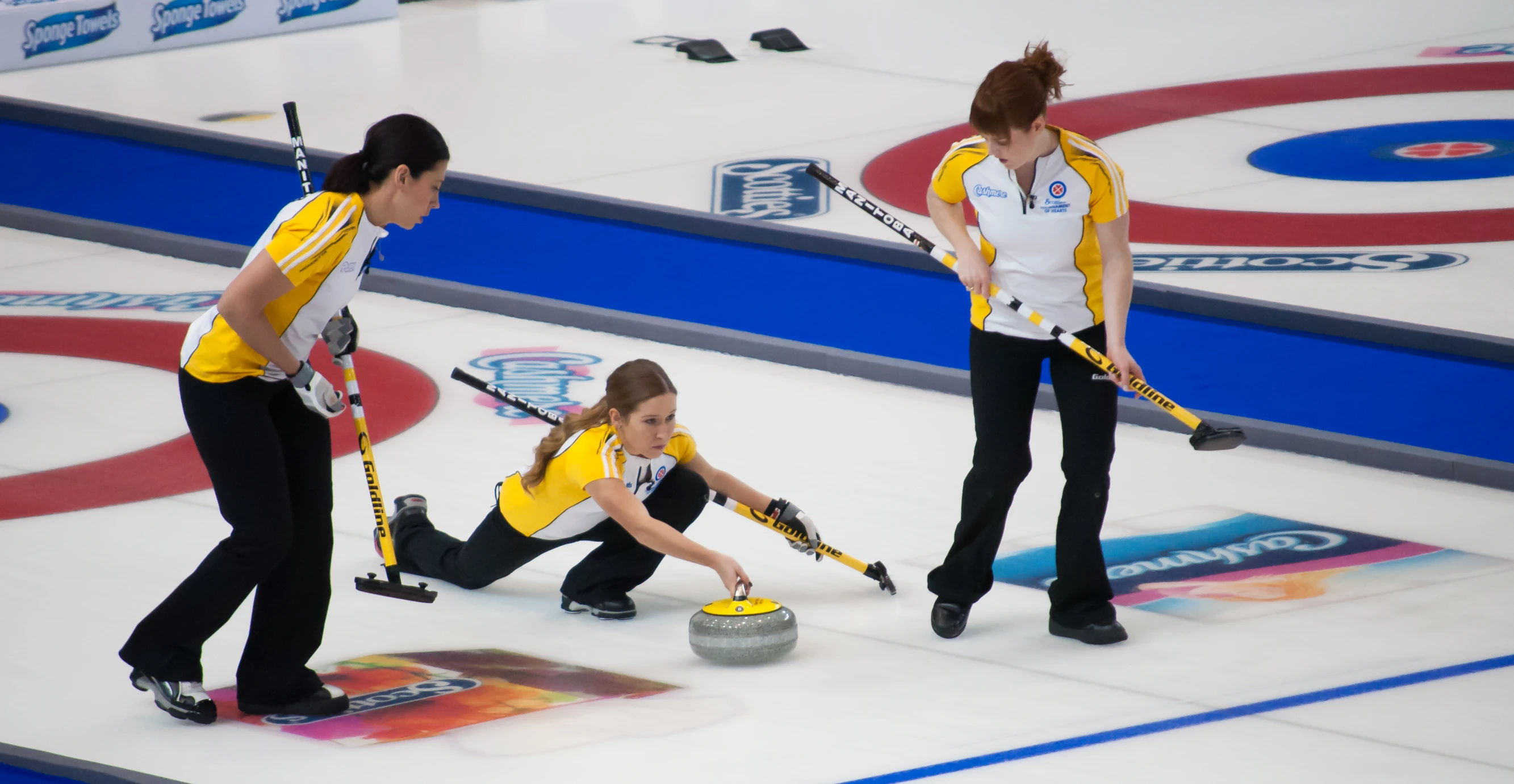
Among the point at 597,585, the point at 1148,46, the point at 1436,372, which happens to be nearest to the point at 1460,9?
→ the point at 1148,46

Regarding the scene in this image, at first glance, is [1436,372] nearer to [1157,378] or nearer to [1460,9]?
[1157,378]

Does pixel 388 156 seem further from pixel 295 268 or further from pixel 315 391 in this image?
pixel 315 391

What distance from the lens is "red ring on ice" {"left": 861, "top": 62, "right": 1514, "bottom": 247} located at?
311 inches

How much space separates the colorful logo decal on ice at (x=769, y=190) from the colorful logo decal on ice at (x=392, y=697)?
172 inches

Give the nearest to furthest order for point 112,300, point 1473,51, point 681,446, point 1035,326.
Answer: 1. point 1035,326
2. point 681,446
3. point 112,300
4. point 1473,51

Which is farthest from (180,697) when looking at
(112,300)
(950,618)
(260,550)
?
(112,300)

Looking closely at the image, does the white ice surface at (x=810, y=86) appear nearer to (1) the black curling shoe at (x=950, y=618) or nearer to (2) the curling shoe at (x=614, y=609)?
(1) the black curling shoe at (x=950, y=618)

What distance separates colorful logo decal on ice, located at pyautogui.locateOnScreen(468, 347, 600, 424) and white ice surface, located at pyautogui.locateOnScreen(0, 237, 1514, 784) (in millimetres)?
144

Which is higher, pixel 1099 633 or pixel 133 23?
pixel 1099 633

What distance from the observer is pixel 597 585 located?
14.5 ft

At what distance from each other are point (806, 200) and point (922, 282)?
4.95ft

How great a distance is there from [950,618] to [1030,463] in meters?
0.39

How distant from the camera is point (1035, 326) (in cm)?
406

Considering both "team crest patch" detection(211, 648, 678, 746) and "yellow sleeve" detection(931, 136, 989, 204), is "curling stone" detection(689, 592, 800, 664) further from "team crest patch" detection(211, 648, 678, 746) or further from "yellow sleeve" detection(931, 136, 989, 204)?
"yellow sleeve" detection(931, 136, 989, 204)
